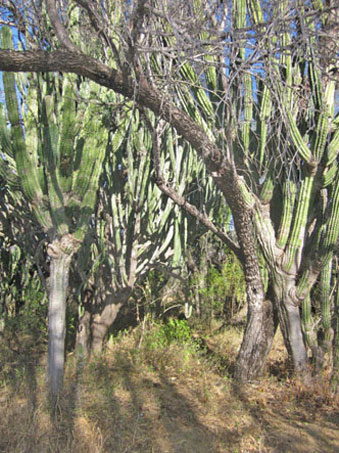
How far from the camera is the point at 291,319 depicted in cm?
505

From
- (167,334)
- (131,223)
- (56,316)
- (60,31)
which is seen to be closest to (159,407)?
(56,316)

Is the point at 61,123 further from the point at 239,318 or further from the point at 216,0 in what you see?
the point at 239,318

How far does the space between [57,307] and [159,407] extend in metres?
1.54

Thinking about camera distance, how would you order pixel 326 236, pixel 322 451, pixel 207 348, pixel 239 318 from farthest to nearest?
1. pixel 239 318
2. pixel 207 348
3. pixel 326 236
4. pixel 322 451

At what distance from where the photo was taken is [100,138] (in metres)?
4.63

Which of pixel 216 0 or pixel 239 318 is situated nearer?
pixel 216 0

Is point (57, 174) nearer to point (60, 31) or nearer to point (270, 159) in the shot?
point (60, 31)

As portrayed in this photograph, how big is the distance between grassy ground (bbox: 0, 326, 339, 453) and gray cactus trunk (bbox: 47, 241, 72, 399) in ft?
0.72

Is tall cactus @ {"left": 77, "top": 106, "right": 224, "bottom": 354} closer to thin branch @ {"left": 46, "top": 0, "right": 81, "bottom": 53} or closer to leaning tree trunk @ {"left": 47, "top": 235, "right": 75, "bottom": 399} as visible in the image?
leaning tree trunk @ {"left": 47, "top": 235, "right": 75, "bottom": 399}

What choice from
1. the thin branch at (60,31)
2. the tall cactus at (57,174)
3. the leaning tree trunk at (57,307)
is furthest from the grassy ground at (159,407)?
the thin branch at (60,31)

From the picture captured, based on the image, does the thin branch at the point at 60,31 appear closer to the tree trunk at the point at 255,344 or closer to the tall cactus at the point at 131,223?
the tall cactus at the point at 131,223

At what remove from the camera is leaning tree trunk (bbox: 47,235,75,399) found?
4375 millimetres

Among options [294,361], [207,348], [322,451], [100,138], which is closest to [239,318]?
[207,348]

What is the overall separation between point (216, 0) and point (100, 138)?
179 cm
